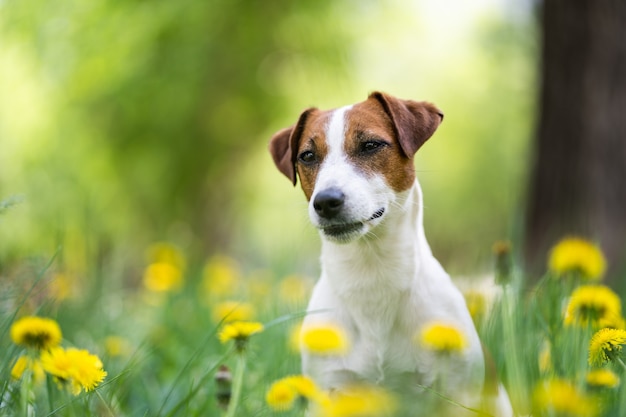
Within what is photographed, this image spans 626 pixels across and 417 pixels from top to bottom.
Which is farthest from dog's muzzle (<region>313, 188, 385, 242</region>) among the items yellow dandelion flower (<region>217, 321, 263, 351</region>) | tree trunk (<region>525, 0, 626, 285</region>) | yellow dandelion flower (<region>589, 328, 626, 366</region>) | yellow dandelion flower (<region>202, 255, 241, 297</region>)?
tree trunk (<region>525, 0, 626, 285</region>)

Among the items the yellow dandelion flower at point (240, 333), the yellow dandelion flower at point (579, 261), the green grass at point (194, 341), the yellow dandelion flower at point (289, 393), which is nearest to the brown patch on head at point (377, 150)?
the green grass at point (194, 341)

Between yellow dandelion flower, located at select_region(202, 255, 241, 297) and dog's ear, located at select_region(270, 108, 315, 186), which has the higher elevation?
dog's ear, located at select_region(270, 108, 315, 186)

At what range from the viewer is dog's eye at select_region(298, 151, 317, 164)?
9.92 ft

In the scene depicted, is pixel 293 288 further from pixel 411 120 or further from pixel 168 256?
pixel 411 120

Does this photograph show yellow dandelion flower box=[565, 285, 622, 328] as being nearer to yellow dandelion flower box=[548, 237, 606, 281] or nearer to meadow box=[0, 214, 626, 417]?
meadow box=[0, 214, 626, 417]

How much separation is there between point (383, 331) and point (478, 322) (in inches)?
26.3

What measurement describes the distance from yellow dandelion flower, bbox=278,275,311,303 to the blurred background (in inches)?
5.2

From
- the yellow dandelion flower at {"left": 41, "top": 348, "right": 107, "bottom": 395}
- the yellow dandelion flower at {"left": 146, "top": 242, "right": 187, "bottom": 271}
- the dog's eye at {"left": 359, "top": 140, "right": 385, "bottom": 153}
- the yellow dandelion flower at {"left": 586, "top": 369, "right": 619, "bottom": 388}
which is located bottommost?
the yellow dandelion flower at {"left": 586, "top": 369, "right": 619, "bottom": 388}

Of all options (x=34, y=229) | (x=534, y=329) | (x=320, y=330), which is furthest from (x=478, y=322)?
(x=34, y=229)

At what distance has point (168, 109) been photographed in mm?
7645

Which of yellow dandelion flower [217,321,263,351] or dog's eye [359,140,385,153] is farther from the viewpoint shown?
dog's eye [359,140,385,153]

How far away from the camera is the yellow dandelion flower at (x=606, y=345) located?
2.03 metres

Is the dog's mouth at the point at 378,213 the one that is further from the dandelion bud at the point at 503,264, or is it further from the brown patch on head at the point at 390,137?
the dandelion bud at the point at 503,264

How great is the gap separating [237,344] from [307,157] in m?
1.11
